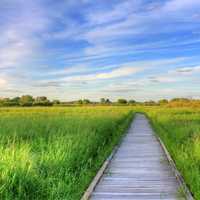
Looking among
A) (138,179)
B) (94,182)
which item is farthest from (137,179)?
(94,182)

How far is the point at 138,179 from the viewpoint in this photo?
276 inches

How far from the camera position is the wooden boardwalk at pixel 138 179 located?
589 cm

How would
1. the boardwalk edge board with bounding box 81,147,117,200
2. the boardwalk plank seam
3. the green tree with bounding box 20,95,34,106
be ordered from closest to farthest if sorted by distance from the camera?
1. the boardwalk edge board with bounding box 81,147,117,200
2. the boardwalk plank seam
3. the green tree with bounding box 20,95,34,106

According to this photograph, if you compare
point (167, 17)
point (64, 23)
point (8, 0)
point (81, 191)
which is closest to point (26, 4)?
point (8, 0)

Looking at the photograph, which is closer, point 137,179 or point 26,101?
point 137,179

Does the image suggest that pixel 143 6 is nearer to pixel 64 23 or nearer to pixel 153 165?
pixel 64 23

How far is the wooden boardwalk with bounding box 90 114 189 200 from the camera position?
5.89m

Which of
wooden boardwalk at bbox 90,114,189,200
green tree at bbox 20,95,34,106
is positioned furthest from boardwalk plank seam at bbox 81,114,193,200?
green tree at bbox 20,95,34,106

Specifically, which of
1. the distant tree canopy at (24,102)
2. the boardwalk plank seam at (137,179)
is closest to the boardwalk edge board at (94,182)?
the boardwalk plank seam at (137,179)

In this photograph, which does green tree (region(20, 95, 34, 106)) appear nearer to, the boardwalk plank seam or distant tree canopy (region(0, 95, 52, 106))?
distant tree canopy (region(0, 95, 52, 106))

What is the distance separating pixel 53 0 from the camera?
14031mm

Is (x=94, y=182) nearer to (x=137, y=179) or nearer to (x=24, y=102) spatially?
(x=137, y=179)

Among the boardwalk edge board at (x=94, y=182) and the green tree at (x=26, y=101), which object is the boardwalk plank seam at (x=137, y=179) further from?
the green tree at (x=26, y=101)

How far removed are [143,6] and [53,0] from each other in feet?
14.8
